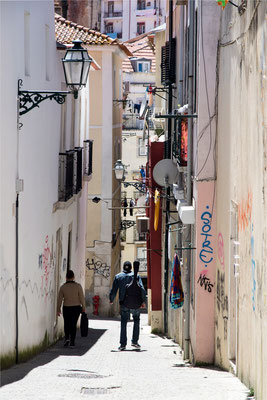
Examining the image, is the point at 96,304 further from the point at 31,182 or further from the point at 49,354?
the point at 31,182

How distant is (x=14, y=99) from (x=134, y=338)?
568cm

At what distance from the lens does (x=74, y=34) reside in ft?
82.7

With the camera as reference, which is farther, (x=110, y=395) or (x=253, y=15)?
(x=110, y=395)

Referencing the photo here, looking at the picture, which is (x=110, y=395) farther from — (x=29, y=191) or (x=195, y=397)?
(x=29, y=191)

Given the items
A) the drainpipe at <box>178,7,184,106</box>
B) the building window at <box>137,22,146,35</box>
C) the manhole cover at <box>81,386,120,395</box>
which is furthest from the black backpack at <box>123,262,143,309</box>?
the building window at <box>137,22,146,35</box>

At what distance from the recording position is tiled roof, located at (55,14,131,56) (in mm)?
23986

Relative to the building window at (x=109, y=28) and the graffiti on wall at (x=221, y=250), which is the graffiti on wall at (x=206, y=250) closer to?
the graffiti on wall at (x=221, y=250)

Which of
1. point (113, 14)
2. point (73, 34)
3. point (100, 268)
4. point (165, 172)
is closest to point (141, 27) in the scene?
point (113, 14)

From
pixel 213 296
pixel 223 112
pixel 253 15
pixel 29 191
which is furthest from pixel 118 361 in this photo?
pixel 253 15

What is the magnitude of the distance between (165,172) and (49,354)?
436cm

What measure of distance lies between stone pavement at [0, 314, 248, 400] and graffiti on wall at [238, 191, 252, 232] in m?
1.67

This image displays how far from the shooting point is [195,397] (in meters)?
8.38

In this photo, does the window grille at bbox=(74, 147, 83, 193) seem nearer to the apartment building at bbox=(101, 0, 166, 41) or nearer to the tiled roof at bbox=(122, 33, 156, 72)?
the tiled roof at bbox=(122, 33, 156, 72)

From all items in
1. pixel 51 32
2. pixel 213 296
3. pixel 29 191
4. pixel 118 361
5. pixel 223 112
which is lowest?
pixel 118 361
